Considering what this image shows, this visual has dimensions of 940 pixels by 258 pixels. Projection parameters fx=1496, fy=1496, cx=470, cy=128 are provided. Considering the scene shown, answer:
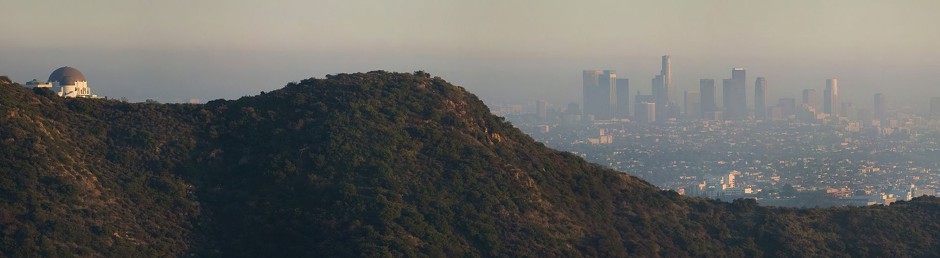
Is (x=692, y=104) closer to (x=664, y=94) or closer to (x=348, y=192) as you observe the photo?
(x=664, y=94)

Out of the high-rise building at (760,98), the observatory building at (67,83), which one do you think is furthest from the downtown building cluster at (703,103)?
the observatory building at (67,83)

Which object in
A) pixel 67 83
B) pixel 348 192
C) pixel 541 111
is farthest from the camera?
pixel 541 111

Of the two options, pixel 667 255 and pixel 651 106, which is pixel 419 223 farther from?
pixel 651 106

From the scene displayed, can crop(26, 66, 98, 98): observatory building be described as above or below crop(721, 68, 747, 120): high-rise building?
above

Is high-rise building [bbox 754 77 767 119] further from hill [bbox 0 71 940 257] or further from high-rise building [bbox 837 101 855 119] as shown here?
hill [bbox 0 71 940 257]

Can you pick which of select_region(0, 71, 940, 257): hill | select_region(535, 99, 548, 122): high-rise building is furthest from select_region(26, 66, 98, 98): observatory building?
select_region(535, 99, 548, 122): high-rise building

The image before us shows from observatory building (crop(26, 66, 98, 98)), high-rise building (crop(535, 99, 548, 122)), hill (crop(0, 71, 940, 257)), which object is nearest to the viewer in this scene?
hill (crop(0, 71, 940, 257))

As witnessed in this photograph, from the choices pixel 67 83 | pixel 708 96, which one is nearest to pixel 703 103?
pixel 708 96
